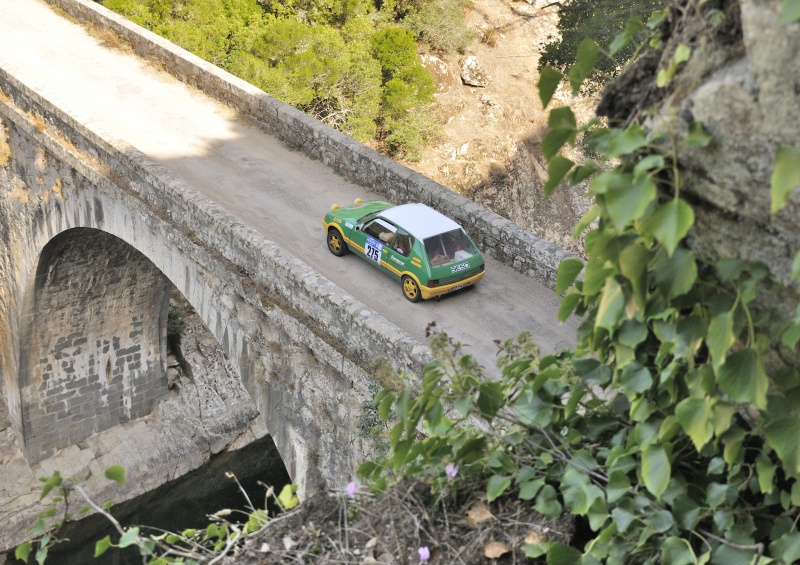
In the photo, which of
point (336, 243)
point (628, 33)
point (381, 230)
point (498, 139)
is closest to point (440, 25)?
point (498, 139)

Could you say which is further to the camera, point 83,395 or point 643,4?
point 83,395

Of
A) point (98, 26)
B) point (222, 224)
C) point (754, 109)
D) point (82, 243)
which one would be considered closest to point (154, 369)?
point (82, 243)

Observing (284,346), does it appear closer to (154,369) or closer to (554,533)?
(554,533)

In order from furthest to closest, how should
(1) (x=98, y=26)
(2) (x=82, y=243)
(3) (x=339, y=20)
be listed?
(3) (x=339, y=20) < (1) (x=98, y=26) < (2) (x=82, y=243)

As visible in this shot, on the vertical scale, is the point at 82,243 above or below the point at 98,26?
below

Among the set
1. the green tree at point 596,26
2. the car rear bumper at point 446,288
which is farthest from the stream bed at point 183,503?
the green tree at point 596,26

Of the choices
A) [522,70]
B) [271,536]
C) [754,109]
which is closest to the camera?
[754,109]

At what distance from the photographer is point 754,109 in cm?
257

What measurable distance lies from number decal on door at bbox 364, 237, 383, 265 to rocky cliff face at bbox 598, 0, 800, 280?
6.71 metres

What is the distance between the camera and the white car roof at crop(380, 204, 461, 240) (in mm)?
9195

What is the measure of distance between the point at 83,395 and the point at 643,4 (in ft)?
45.7

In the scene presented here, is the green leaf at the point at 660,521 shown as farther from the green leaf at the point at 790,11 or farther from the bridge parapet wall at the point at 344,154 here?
the bridge parapet wall at the point at 344,154

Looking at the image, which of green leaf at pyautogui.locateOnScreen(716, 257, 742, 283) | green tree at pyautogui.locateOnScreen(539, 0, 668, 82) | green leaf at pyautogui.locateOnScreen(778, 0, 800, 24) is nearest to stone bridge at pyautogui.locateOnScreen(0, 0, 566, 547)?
green leaf at pyautogui.locateOnScreen(716, 257, 742, 283)

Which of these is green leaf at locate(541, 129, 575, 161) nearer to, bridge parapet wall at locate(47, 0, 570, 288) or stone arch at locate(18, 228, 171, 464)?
bridge parapet wall at locate(47, 0, 570, 288)
